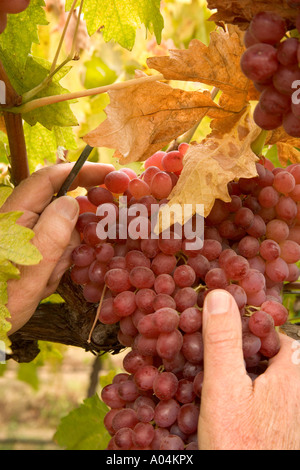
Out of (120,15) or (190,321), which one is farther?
(120,15)

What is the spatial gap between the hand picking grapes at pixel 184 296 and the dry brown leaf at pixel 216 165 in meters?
0.05

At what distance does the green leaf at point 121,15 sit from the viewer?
2.61 ft

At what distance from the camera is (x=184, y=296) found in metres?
0.67

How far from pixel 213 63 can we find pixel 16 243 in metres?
0.36

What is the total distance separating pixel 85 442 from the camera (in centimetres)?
125

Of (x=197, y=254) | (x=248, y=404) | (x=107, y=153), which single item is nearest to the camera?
(x=248, y=404)

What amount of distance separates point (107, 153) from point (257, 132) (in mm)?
510

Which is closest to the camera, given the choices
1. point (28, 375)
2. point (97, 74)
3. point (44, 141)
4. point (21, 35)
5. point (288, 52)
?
point (288, 52)

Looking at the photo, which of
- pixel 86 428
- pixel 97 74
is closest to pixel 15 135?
pixel 97 74

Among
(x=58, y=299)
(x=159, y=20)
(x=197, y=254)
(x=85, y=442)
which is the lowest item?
(x=85, y=442)

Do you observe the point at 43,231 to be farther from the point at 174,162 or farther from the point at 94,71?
the point at 94,71

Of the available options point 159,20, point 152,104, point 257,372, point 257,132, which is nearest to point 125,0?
point 159,20

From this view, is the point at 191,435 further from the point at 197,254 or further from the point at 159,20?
the point at 159,20

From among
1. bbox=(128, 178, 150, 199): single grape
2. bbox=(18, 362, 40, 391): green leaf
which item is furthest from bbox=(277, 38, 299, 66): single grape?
bbox=(18, 362, 40, 391): green leaf
